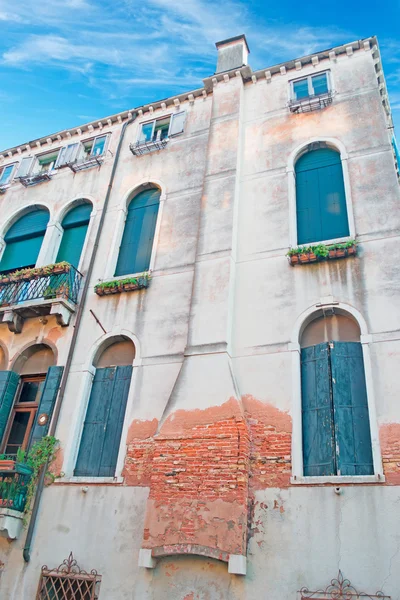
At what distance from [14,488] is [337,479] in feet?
19.4

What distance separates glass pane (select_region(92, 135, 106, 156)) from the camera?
15125 mm

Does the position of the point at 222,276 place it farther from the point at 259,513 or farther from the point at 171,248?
the point at 259,513

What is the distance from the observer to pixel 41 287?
11.8 m

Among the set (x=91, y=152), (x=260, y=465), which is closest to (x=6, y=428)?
(x=260, y=465)

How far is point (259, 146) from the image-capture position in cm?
1211

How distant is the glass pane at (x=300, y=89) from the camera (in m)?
12.7

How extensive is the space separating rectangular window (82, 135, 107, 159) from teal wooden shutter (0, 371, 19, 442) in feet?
24.0

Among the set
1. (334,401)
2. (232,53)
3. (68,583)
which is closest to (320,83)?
(232,53)

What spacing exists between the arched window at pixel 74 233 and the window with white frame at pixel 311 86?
6.43m

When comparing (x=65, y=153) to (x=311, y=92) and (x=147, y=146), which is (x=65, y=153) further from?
(x=311, y=92)

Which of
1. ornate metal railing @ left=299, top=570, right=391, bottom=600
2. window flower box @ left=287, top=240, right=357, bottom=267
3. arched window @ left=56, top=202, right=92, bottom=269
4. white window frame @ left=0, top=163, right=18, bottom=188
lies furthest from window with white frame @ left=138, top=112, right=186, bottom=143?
ornate metal railing @ left=299, top=570, right=391, bottom=600

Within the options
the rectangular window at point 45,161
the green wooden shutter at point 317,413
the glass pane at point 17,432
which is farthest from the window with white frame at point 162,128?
the glass pane at point 17,432

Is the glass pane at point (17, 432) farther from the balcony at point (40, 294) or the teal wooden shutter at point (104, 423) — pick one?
the balcony at point (40, 294)

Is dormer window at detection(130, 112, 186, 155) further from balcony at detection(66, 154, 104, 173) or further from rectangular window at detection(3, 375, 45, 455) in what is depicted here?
rectangular window at detection(3, 375, 45, 455)
